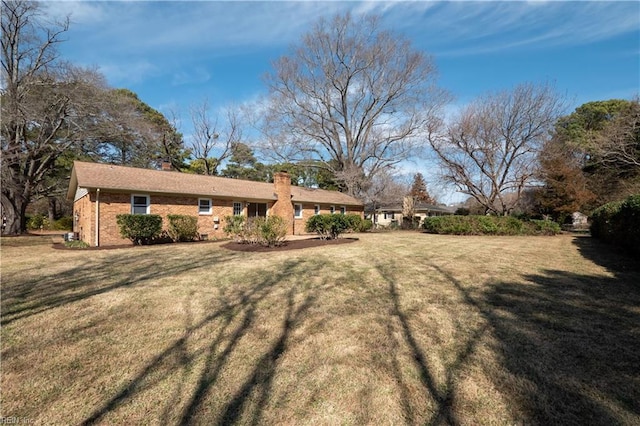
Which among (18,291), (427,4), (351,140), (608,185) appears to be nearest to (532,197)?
(608,185)

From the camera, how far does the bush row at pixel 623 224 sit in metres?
7.97

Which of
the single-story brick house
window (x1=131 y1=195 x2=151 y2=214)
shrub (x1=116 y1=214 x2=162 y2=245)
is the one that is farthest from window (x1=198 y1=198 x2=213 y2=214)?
shrub (x1=116 y1=214 x2=162 y2=245)

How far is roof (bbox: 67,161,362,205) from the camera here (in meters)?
13.3

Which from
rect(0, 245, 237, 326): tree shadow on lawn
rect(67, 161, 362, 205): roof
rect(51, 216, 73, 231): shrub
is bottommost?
rect(0, 245, 237, 326): tree shadow on lawn

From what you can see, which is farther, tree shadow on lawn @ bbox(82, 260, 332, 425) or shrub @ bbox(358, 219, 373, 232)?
shrub @ bbox(358, 219, 373, 232)

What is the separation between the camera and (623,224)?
935cm

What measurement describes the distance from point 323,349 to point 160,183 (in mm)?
14917

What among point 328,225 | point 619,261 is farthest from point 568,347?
point 328,225

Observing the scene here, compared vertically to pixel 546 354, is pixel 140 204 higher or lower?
higher

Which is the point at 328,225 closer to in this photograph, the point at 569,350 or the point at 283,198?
the point at 283,198

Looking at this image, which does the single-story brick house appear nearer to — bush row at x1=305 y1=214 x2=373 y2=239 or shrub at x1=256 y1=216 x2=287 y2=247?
bush row at x1=305 y1=214 x2=373 y2=239

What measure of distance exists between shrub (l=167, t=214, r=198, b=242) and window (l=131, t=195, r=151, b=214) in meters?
1.40

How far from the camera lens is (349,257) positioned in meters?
9.09

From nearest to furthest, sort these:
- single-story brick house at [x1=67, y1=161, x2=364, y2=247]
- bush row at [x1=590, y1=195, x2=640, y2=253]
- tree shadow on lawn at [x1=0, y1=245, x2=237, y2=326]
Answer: tree shadow on lawn at [x1=0, y1=245, x2=237, y2=326] → bush row at [x1=590, y1=195, x2=640, y2=253] → single-story brick house at [x1=67, y1=161, x2=364, y2=247]
